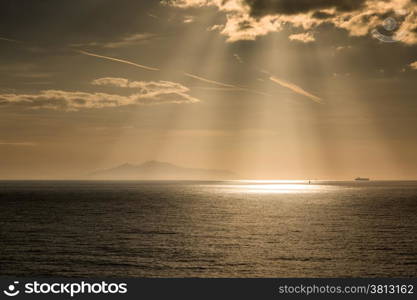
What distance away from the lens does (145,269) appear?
2403 inches

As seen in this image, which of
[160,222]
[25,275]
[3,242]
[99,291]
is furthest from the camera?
[160,222]

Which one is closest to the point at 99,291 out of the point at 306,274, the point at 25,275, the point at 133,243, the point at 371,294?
the point at 371,294


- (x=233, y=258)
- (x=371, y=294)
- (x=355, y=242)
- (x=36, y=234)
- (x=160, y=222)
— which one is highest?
(x=160, y=222)

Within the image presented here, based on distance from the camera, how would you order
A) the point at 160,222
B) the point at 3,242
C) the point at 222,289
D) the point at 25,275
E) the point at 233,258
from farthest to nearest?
the point at 160,222 → the point at 3,242 → the point at 233,258 → the point at 25,275 → the point at 222,289

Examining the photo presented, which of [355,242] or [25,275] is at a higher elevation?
[355,242]

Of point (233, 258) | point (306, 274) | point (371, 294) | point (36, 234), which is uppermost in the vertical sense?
point (36, 234)

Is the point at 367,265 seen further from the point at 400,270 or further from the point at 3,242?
the point at 3,242

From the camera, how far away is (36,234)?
9575 centimetres

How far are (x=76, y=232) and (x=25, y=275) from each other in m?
41.5

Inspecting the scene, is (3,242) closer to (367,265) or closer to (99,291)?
(99,291)

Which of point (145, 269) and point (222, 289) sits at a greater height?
point (145, 269)

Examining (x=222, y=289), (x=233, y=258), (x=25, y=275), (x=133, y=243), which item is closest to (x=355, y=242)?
(x=233, y=258)

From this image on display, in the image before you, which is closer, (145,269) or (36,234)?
(145,269)

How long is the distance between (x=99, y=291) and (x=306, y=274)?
101 ft
